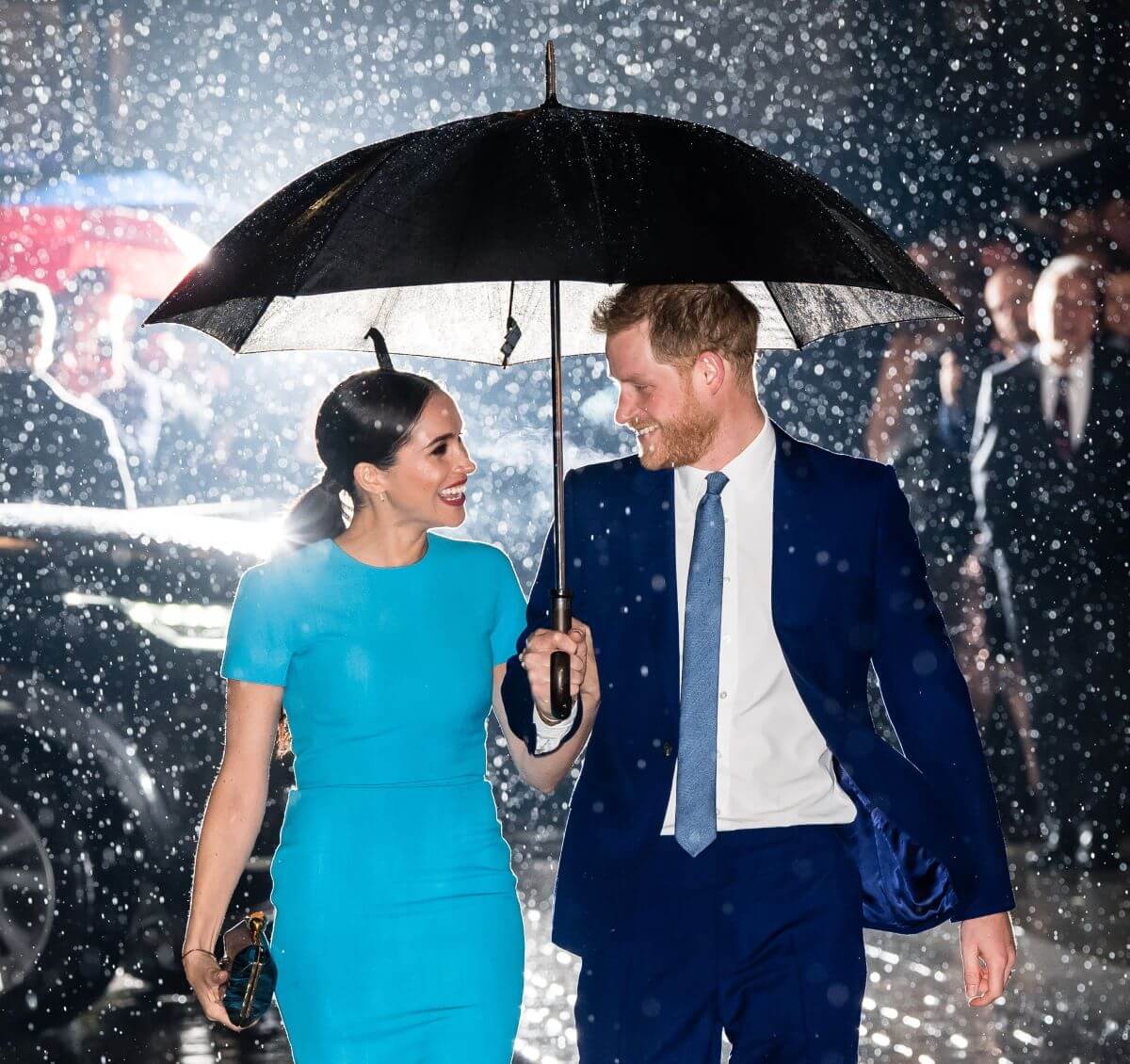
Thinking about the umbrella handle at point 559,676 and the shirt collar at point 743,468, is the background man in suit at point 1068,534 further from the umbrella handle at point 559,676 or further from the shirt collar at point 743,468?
the umbrella handle at point 559,676

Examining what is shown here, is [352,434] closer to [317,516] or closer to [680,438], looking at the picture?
[317,516]

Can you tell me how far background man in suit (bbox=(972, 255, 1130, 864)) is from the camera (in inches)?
364

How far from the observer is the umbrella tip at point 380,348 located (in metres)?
3.64

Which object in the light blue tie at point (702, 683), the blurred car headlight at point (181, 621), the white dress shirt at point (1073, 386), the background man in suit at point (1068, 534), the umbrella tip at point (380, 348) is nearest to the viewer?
the light blue tie at point (702, 683)

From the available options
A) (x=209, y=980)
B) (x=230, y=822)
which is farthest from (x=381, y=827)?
(x=209, y=980)

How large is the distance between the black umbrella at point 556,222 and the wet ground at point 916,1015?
10.2ft

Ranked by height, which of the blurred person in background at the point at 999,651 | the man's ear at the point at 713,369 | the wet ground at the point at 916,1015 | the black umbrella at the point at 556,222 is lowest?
the wet ground at the point at 916,1015

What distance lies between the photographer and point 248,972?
3238 millimetres

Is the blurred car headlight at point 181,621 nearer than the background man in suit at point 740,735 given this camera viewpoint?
No

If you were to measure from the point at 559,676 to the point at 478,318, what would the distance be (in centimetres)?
111

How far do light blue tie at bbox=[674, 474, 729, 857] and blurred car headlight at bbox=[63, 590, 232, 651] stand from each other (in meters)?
3.12

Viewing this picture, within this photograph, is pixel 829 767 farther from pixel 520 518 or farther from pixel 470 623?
pixel 520 518

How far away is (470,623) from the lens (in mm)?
3482

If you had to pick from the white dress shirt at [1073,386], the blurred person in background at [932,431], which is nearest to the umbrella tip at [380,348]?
the blurred person in background at [932,431]
